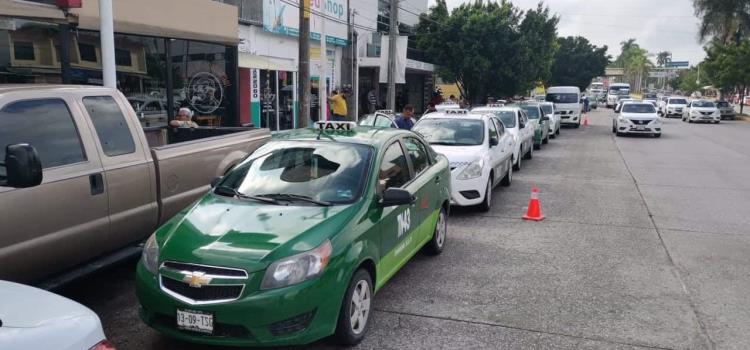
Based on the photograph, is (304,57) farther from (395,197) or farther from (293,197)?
(395,197)

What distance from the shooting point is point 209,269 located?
401 centimetres

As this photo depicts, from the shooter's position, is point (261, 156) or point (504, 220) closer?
point (261, 156)

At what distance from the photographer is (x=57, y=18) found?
7984 mm

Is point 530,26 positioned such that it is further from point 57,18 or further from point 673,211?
point 57,18

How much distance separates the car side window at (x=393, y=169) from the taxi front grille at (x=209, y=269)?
1574 mm

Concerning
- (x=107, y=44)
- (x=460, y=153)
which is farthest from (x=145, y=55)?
(x=460, y=153)

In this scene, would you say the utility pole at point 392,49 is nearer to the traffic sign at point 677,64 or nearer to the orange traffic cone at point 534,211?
the orange traffic cone at point 534,211

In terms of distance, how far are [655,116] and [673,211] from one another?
16142 millimetres

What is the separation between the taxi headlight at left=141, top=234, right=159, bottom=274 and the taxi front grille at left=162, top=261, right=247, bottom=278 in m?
0.17

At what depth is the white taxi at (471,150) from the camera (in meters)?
9.03

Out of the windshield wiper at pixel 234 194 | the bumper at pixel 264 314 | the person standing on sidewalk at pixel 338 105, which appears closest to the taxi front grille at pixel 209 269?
the bumper at pixel 264 314

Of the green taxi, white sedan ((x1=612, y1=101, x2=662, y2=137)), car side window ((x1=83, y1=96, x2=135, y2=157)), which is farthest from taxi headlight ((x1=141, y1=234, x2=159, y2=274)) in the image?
white sedan ((x1=612, y1=101, x2=662, y2=137))

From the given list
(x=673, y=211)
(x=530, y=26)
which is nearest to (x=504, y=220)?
(x=673, y=211)

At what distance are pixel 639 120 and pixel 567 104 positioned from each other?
706cm
